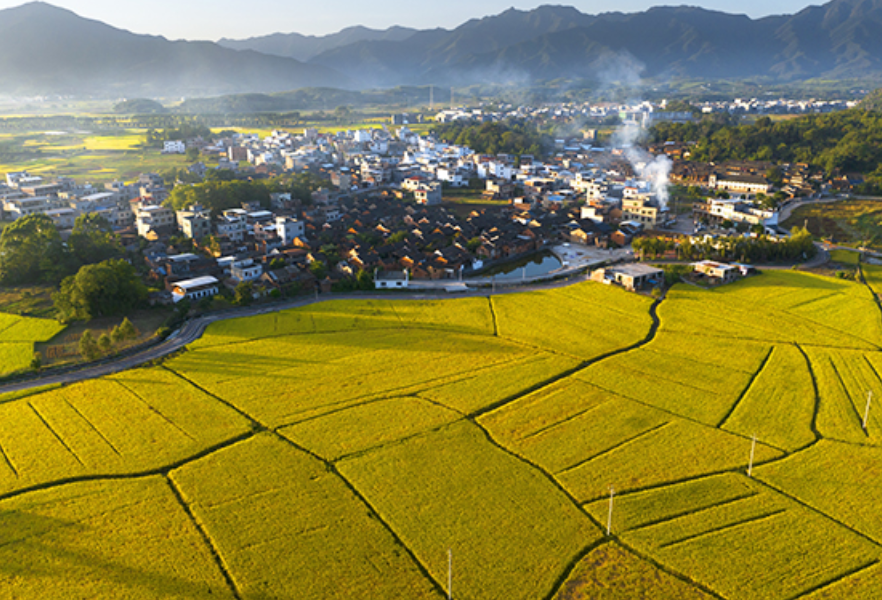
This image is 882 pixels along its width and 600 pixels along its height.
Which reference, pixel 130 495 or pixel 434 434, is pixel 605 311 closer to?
pixel 434 434

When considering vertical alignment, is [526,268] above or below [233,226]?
below

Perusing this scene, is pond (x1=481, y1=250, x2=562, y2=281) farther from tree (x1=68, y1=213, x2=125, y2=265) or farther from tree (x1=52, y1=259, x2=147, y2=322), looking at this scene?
tree (x1=68, y1=213, x2=125, y2=265)

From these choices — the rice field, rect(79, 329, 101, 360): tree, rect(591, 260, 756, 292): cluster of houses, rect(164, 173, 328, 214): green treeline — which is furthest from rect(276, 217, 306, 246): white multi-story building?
the rice field

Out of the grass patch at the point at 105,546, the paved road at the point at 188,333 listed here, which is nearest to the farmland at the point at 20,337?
the paved road at the point at 188,333

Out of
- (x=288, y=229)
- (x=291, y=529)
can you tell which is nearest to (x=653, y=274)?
(x=288, y=229)

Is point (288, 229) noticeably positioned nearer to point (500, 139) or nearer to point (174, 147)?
point (500, 139)
